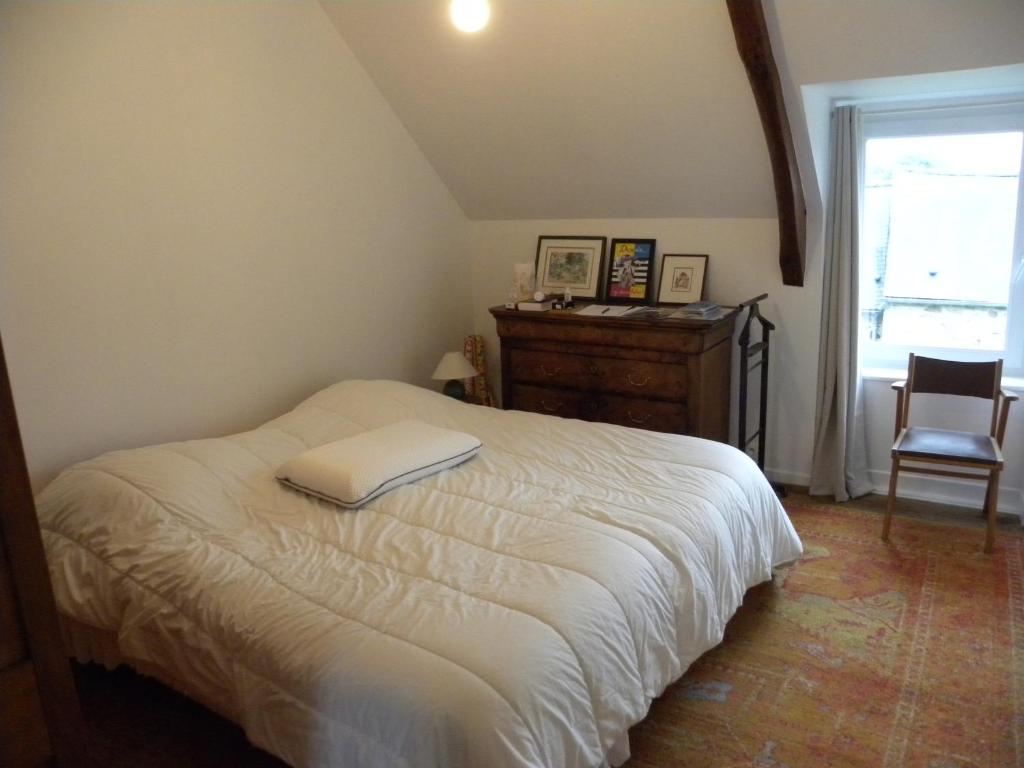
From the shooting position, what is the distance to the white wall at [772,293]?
11.6 ft

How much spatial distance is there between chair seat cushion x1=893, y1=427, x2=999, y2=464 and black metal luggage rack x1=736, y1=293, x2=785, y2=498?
61 cm

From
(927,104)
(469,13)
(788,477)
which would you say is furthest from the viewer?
(788,477)

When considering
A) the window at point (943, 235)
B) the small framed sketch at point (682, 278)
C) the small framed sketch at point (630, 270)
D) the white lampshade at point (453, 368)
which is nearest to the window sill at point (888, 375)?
the window at point (943, 235)

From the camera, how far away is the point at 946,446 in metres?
3.05

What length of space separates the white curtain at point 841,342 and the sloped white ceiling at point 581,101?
1.02 feet

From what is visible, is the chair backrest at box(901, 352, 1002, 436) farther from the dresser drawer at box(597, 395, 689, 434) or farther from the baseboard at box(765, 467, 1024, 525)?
the dresser drawer at box(597, 395, 689, 434)

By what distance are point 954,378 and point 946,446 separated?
1.17 feet

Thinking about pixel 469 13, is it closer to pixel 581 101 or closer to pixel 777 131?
pixel 581 101

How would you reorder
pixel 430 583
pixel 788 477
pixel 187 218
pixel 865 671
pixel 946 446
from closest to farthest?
pixel 430 583 < pixel 865 671 < pixel 187 218 < pixel 946 446 < pixel 788 477

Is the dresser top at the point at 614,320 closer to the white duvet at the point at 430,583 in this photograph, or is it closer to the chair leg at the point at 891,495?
the white duvet at the point at 430,583

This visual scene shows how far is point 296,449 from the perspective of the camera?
2.75 meters

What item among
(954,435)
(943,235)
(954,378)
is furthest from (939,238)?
(954,435)

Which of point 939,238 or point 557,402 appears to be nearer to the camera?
point 939,238

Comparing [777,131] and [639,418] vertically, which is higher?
[777,131]
